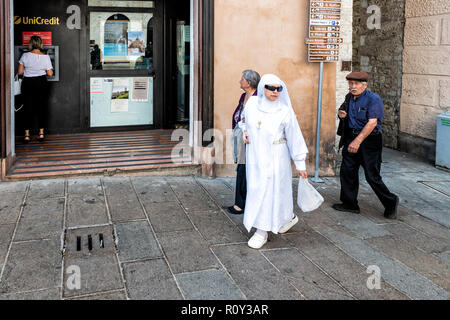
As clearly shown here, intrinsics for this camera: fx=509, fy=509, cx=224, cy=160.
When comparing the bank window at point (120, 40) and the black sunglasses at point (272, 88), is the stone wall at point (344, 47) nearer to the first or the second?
the black sunglasses at point (272, 88)

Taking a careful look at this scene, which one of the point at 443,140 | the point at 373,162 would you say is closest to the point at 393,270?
the point at 373,162

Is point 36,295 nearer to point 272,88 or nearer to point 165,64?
point 272,88

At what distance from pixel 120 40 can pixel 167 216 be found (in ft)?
17.2

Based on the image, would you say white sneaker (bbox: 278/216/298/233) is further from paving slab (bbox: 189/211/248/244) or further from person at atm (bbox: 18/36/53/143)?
person at atm (bbox: 18/36/53/143)

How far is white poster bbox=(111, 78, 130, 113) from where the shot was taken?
10031 mm

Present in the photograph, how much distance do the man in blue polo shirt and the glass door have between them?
5151 millimetres

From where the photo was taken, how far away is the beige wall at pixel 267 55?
7.40 m

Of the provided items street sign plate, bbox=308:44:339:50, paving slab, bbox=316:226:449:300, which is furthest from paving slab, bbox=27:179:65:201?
street sign plate, bbox=308:44:339:50

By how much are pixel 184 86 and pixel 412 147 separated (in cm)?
466

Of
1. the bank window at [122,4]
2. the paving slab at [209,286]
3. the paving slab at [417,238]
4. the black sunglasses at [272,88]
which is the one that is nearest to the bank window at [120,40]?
the bank window at [122,4]

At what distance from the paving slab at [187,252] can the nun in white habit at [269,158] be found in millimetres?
501

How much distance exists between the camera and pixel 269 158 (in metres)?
4.98
